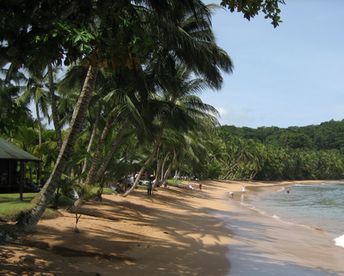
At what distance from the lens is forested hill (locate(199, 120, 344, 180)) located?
88.9 metres

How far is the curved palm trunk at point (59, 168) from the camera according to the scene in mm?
11406

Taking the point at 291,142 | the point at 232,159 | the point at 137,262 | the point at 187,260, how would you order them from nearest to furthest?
the point at 137,262 → the point at 187,260 → the point at 232,159 → the point at 291,142

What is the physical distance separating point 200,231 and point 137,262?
6.94 m

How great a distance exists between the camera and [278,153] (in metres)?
107

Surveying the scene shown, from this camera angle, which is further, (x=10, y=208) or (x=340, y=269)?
(x=10, y=208)

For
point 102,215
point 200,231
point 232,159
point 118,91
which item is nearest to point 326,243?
point 200,231

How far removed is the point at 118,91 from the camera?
18125 millimetres

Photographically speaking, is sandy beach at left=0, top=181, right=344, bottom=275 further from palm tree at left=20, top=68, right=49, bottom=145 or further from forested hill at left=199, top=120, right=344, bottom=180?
forested hill at left=199, top=120, right=344, bottom=180

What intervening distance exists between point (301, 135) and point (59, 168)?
143m

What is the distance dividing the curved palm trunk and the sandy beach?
382 millimetres

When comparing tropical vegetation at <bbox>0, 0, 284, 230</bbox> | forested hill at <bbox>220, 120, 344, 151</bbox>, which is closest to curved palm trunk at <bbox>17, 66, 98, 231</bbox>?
tropical vegetation at <bbox>0, 0, 284, 230</bbox>

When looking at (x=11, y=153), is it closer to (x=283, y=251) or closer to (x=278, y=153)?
(x=283, y=251)

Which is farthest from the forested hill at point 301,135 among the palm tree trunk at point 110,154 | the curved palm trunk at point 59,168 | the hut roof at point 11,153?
the curved palm trunk at point 59,168

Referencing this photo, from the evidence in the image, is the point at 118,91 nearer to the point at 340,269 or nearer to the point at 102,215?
the point at 102,215
